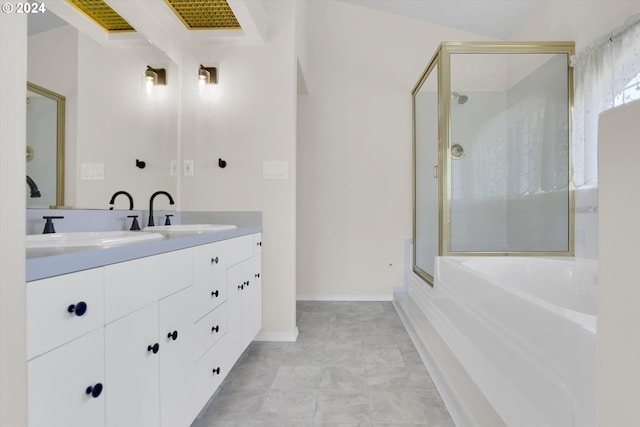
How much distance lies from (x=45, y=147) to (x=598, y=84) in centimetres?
300

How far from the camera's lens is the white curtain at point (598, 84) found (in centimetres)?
189

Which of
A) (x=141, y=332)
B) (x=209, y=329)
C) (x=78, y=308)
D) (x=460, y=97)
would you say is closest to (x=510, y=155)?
(x=460, y=97)

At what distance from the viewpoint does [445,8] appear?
3.20m

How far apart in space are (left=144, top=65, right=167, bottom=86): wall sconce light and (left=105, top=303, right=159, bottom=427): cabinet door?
5.15 feet

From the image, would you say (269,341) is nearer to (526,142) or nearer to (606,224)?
(606,224)

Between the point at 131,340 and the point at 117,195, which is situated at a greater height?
the point at 117,195

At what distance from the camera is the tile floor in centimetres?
151

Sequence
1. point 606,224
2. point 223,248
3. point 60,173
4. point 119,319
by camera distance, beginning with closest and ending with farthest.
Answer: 1. point 606,224
2. point 119,319
3. point 60,173
4. point 223,248

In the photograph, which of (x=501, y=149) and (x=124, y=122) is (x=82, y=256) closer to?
(x=124, y=122)

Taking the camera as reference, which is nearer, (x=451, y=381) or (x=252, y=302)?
(x=451, y=381)

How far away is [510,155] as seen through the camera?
8.96 feet

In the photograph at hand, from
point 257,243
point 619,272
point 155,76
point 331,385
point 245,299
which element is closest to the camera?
point 619,272

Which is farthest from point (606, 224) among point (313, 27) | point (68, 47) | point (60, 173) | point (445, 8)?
point (313, 27)

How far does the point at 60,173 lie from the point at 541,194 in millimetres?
3086
